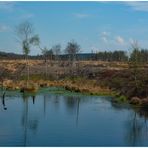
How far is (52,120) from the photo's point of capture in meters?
29.6

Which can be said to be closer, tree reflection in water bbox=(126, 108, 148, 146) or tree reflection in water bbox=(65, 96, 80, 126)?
tree reflection in water bbox=(126, 108, 148, 146)

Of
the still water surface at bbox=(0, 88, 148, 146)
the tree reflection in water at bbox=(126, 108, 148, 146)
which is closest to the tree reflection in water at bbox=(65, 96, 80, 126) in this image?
the still water surface at bbox=(0, 88, 148, 146)

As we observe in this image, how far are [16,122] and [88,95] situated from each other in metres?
20.5

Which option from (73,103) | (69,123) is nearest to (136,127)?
(69,123)

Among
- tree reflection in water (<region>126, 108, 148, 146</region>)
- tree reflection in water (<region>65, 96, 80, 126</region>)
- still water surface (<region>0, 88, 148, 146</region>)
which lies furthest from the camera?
tree reflection in water (<region>65, 96, 80, 126</region>)

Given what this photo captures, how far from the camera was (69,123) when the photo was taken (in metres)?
28.5

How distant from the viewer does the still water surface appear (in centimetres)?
2305

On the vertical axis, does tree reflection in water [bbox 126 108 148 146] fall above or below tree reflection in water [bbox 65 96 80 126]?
below

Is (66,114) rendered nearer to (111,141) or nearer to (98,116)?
(98,116)

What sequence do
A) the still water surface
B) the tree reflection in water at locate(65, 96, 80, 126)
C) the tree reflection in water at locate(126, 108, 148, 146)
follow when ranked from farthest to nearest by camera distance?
1. the tree reflection in water at locate(65, 96, 80, 126)
2. the tree reflection in water at locate(126, 108, 148, 146)
3. the still water surface

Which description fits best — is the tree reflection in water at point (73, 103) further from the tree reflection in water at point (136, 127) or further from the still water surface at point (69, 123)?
the tree reflection in water at point (136, 127)

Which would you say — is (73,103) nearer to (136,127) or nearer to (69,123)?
(69,123)

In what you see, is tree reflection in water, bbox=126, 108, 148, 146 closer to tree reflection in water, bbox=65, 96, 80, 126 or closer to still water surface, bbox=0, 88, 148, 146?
still water surface, bbox=0, 88, 148, 146

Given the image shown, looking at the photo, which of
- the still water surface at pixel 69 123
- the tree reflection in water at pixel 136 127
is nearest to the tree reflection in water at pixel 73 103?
the still water surface at pixel 69 123
